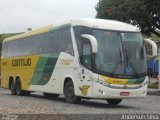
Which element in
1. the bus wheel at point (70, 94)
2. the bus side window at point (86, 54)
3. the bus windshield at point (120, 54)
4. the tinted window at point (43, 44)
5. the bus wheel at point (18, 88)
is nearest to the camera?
the bus windshield at point (120, 54)

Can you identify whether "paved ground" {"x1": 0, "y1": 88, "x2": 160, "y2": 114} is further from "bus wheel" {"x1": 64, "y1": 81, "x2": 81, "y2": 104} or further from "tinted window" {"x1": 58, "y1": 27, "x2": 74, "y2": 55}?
"tinted window" {"x1": 58, "y1": 27, "x2": 74, "y2": 55}

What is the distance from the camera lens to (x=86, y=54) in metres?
20.2

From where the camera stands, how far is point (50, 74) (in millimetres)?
23844

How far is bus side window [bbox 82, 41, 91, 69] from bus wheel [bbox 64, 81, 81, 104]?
5.23 ft

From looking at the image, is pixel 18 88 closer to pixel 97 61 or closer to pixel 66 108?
pixel 97 61

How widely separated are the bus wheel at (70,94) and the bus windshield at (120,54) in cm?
209

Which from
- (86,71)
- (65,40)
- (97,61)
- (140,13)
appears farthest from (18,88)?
(140,13)

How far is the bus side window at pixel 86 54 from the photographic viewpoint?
65.5 feet

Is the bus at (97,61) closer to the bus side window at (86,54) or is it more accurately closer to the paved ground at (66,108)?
the bus side window at (86,54)

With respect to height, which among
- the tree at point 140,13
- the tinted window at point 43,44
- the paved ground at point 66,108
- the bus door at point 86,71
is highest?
the tree at point 140,13

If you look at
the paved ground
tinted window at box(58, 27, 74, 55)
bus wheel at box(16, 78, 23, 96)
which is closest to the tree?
bus wheel at box(16, 78, 23, 96)

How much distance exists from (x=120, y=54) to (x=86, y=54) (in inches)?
50.8

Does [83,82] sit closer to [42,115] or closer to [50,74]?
[50,74]

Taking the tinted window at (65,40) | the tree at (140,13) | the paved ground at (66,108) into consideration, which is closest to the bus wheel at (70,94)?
the paved ground at (66,108)
